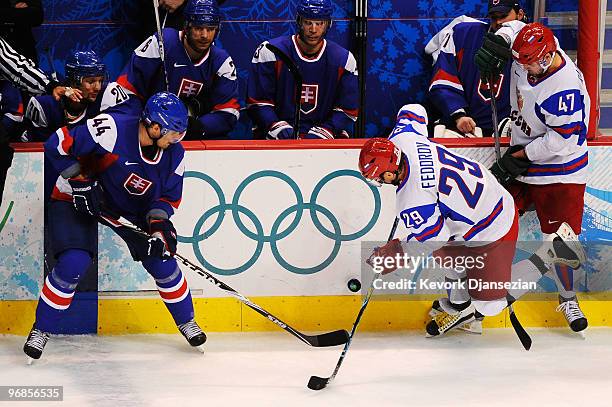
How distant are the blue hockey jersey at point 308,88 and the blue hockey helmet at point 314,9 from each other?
0.24 meters

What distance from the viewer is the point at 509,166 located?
494 cm

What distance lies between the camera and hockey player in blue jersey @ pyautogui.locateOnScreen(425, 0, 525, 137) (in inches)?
215

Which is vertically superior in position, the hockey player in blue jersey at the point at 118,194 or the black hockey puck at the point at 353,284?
the hockey player in blue jersey at the point at 118,194

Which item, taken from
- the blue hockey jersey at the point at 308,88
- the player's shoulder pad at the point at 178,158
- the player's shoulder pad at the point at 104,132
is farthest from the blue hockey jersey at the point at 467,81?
the player's shoulder pad at the point at 104,132

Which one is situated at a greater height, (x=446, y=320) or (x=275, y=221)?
(x=275, y=221)

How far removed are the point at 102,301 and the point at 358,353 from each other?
113 cm

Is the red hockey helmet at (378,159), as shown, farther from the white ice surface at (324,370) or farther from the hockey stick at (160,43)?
the hockey stick at (160,43)

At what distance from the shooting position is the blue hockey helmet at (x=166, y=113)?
4.51 meters

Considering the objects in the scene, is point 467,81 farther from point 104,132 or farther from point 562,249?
point 104,132

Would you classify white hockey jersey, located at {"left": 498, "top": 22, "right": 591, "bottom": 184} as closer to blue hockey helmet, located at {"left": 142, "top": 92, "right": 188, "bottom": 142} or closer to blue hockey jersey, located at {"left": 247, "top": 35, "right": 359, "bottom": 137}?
blue hockey jersey, located at {"left": 247, "top": 35, "right": 359, "bottom": 137}

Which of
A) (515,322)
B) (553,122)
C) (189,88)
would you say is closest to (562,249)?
(515,322)

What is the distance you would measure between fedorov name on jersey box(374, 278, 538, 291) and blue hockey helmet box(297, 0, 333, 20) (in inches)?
47.9

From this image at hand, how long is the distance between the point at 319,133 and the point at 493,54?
2.84 ft

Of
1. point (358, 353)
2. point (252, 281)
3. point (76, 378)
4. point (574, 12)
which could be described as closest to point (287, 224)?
point (252, 281)
